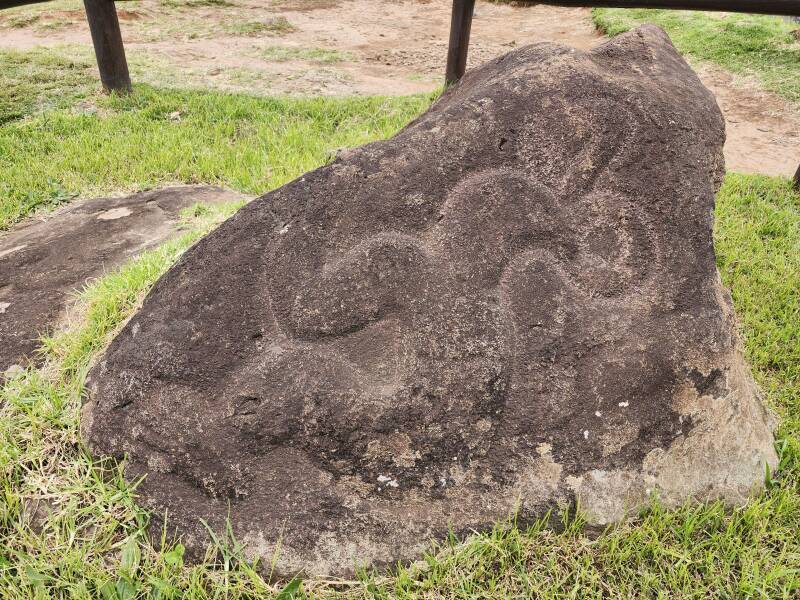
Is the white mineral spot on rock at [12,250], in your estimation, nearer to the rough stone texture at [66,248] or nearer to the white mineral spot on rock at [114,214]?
the rough stone texture at [66,248]

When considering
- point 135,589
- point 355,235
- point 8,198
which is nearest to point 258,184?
point 8,198

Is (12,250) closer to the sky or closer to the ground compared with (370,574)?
closer to the sky

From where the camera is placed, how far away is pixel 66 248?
3068mm

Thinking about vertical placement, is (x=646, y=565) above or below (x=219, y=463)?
below

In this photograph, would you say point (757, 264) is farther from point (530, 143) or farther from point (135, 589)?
point (135, 589)

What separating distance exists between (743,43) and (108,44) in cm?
686

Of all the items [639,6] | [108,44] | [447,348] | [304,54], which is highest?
[639,6]

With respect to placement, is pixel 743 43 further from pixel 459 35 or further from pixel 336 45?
pixel 336 45

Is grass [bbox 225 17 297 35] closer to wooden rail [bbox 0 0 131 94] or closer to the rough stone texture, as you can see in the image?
wooden rail [bbox 0 0 131 94]

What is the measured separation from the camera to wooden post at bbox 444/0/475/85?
5.12 metres

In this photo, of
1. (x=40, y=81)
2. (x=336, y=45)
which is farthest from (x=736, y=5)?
(x=40, y=81)

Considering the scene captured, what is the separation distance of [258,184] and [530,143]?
2.46m

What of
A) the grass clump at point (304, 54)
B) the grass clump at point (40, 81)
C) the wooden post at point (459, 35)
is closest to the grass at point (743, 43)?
the wooden post at point (459, 35)

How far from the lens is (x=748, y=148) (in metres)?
5.39
